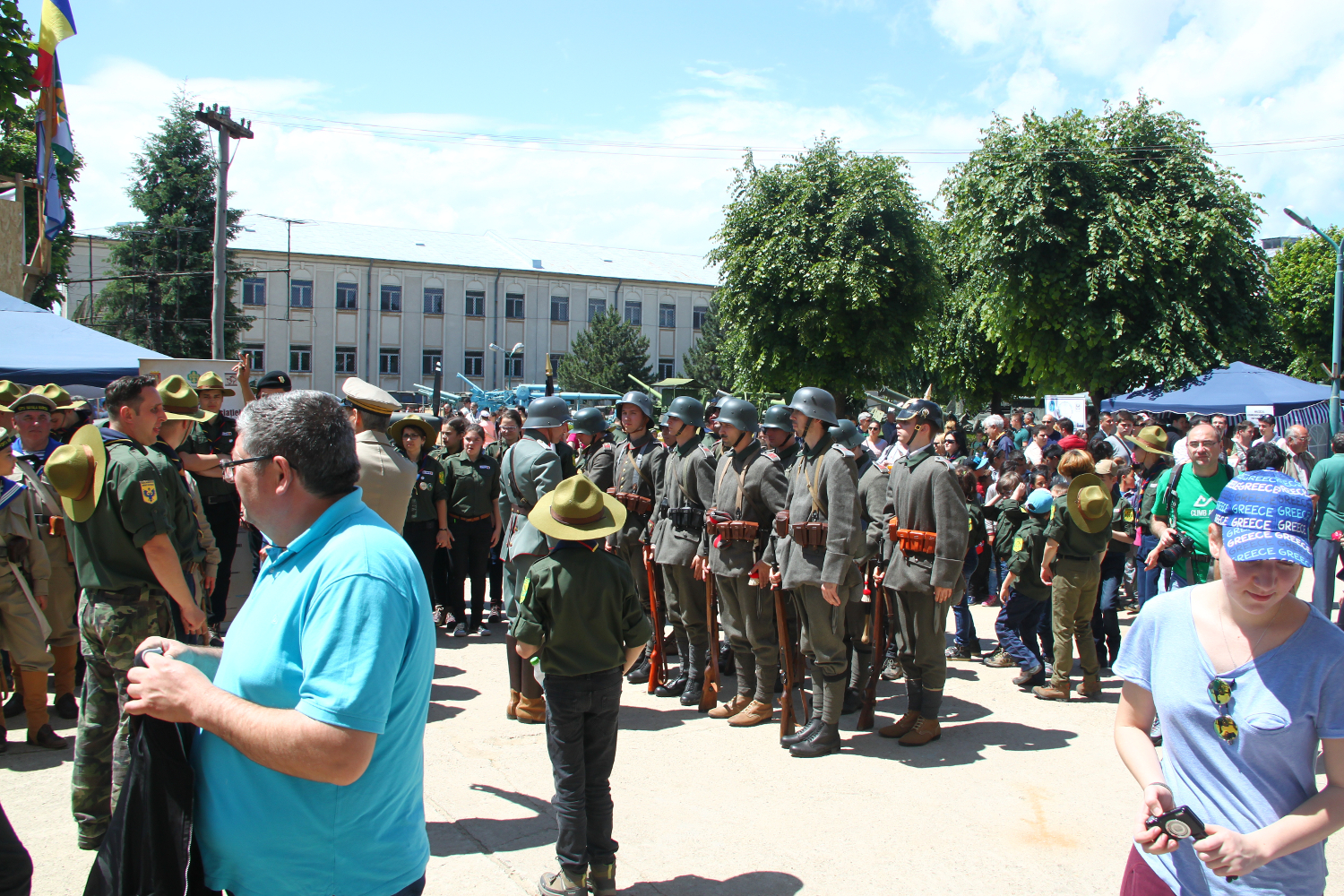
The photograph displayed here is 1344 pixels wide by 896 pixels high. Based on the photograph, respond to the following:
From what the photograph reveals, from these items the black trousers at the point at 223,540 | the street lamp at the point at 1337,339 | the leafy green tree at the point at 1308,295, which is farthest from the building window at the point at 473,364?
the black trousers at the point at 223,540

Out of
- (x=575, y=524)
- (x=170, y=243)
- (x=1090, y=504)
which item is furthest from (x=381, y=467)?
(x=170, y=243)

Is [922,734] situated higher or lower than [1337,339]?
lower

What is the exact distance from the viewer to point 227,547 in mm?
7316

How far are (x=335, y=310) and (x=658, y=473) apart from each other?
47.8 meters

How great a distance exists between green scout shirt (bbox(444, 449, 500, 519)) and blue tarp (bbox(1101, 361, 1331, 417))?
15082mm

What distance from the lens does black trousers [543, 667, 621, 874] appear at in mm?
3617

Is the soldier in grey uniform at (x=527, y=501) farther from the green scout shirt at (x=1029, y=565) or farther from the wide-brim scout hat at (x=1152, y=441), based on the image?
the wide-brim scout hat at (x=1152, y=441)

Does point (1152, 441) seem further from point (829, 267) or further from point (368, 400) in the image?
point (829, 267)

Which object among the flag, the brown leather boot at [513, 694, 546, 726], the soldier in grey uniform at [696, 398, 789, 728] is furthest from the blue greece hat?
the flag

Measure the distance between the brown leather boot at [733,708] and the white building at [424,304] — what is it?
46.3 meters

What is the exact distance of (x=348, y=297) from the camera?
1999 inches

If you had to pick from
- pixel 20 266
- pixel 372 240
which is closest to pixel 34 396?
pixel 20 266

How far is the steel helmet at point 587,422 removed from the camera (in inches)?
283

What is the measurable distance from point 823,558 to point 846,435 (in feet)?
4.84
